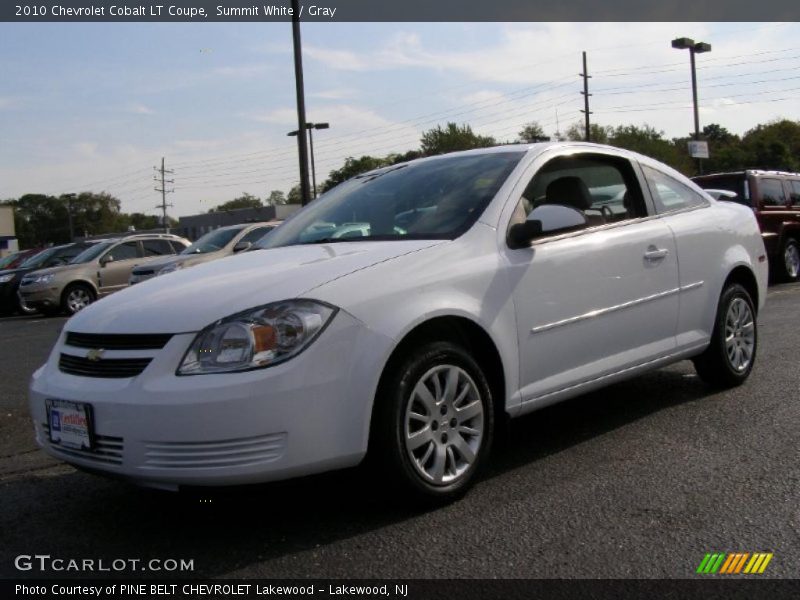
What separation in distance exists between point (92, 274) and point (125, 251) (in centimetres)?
91

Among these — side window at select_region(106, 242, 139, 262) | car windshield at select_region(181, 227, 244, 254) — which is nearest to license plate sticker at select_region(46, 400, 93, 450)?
car windshield at select_region(181, 227, 244, 254)

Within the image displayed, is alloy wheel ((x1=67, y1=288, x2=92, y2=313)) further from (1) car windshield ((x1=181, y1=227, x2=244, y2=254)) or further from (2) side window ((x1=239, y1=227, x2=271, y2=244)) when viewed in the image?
(2) side window ((x1=239, y1=227, x2=271, y2=244))

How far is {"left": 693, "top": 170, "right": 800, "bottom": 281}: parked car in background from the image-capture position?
13.1 m

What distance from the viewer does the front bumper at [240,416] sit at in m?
2.91

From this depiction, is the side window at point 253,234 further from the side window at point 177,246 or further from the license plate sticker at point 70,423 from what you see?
the license plate sticker at point 70,423

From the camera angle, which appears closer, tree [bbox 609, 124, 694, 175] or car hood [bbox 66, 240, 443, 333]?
car hood [bbox 66, 240, 443, 333]

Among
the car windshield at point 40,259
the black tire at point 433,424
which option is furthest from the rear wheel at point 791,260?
the car windshield at point 40,259

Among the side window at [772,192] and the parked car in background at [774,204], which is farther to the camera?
the side window at [772,192]

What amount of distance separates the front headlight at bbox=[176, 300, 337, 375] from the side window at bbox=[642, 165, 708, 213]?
8.74ft

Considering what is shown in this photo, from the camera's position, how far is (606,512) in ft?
10.8

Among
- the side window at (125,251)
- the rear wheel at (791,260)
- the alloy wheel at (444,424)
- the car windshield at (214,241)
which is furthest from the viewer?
the side window at (125,251)

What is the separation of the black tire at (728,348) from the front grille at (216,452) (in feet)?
10.8

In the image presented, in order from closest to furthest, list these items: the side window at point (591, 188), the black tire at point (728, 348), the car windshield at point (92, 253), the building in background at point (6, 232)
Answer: the side window at point (591, 188) < the black tire at point (728, 348) < the car windshield at point (92, 253) < the building in background at point (6, 232)

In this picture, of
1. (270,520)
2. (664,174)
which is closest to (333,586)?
(270,520)
